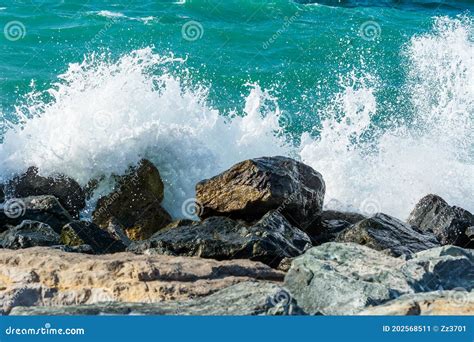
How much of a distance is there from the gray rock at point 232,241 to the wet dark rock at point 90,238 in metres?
0.33

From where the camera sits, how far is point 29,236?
6.94 meters

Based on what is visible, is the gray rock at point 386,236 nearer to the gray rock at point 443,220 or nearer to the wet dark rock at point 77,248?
the gray rock at point 443,220

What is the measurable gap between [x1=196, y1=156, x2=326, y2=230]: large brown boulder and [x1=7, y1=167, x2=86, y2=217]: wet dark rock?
2.01 meters

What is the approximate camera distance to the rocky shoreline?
452 centimetres

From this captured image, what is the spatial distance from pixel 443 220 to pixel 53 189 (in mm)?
4508

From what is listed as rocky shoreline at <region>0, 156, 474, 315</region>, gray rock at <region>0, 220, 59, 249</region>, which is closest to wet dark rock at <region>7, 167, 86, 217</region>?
rocky shoreline at <region>0, 156, 474, 315</region>

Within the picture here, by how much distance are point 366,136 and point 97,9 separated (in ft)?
27.2

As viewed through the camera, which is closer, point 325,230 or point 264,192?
point 264,192

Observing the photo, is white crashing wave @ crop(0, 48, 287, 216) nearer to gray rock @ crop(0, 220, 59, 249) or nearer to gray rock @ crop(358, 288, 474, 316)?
gray rock @ crop(0, 220, 59, 249)

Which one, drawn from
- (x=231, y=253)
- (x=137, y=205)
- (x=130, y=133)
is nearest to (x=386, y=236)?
(x=231, y=253)

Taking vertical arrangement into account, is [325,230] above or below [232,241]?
below

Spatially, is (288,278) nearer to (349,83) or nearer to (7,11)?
(349,83)

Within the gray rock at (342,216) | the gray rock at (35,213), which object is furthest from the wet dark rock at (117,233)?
the gray rock at (342,216)

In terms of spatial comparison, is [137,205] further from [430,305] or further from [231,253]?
[430,305]
